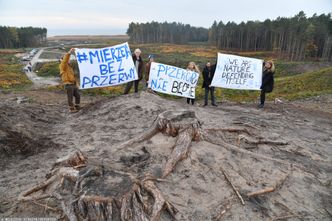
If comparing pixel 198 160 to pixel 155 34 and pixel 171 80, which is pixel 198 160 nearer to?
pixel 171 80

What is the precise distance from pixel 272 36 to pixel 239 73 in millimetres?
66694

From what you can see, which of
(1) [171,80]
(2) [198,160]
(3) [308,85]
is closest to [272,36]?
(3) [308,85]

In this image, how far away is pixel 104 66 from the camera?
10.2 meters

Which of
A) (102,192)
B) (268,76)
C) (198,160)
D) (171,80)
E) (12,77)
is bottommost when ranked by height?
(12,77)

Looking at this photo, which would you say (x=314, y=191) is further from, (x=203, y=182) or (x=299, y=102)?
(x=299, y=102)

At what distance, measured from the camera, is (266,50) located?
7388 centimetres

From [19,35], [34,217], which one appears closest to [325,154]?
[34,217]

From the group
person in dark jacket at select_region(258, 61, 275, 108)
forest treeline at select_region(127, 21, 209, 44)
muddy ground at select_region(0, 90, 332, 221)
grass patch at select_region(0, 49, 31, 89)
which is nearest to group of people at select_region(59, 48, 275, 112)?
person in dark jacket at select_region(258, 61, 275, 108)

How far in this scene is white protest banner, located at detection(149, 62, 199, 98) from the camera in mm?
11586

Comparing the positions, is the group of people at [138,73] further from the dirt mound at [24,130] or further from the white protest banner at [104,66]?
the dirt mound at [24,130]

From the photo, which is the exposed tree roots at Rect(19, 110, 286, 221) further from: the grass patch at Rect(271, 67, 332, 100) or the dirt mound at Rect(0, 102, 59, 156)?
the grass patch at Rect(271, 67, 332, 100)

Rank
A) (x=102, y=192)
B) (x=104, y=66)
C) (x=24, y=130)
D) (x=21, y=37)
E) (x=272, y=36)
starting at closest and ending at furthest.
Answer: (x=102, y=192) → (x=24, y=130) → (x=104, y=66) → (x=272, y=36) → (x=21, y=37)

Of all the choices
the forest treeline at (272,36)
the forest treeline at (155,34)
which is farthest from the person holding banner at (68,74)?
the forest treeline at (155,34)

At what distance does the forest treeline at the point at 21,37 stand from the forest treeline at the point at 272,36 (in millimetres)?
35132
